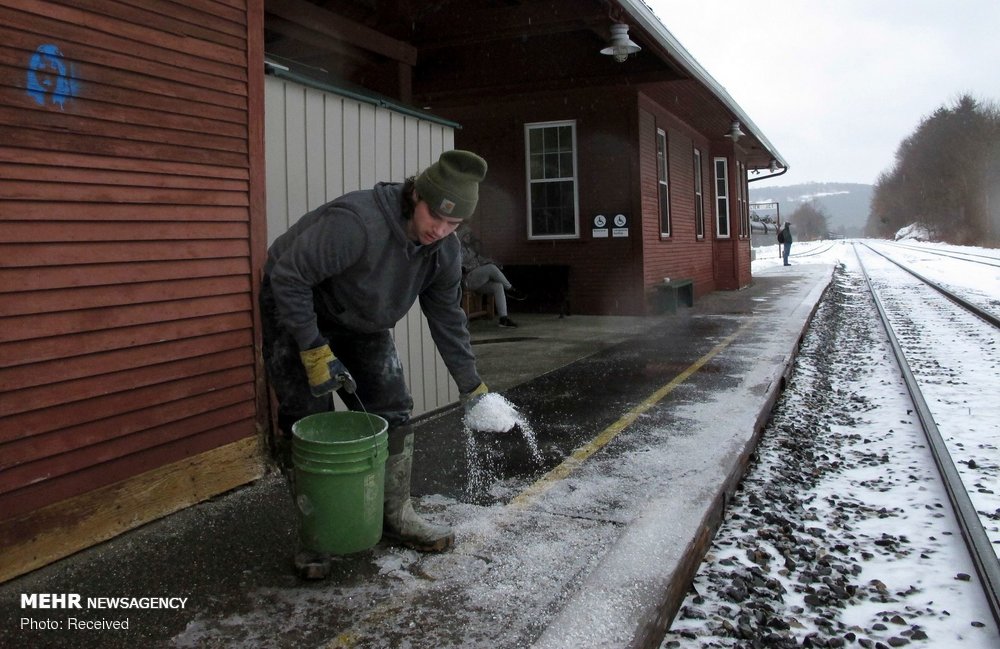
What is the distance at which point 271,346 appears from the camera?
3.13 m

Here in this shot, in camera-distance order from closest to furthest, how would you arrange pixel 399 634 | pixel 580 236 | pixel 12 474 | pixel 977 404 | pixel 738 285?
1. pixel 399 634
2. pixel 12 474
3. pixel 977 404
4. pixel 580 236
5. pixel 738 285

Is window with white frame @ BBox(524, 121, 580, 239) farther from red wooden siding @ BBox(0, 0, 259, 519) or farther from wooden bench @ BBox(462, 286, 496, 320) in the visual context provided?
red wooden siding @ BBox(0, 0, 259, 519)

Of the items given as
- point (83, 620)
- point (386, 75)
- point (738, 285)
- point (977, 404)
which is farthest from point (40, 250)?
point (738, 285)

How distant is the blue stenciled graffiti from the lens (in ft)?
9.41

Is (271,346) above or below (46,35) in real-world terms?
below

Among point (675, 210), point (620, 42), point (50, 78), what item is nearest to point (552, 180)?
point (675, 210)

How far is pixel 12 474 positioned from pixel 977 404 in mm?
7078

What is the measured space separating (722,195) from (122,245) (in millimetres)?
17790

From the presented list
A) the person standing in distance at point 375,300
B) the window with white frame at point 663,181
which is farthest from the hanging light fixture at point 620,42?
the person standing in distance at point 375,300

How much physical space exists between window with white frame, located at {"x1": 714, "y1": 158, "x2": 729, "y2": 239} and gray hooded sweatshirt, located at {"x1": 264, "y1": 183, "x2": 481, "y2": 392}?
1660 centimetres

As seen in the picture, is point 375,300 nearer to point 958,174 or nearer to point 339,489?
point 339,489

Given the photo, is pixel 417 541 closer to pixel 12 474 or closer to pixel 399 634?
pixel 399 634

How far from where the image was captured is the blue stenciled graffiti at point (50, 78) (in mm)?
2869
